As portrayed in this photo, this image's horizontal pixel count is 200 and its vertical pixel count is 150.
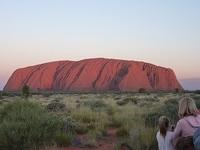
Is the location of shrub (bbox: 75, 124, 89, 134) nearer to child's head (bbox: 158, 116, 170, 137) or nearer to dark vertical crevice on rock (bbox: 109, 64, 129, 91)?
child's head (bbox: 158, 116, 170, 137)

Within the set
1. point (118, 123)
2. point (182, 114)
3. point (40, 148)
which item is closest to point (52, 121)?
point (40, 148)

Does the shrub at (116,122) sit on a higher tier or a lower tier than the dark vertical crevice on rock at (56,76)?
higher

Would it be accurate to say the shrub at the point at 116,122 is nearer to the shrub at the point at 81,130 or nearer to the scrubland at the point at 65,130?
the scrubland at the point at 65,130

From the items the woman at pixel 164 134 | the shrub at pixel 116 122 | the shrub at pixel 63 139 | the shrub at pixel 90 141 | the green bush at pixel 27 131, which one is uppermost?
the woman at pixel 164 134

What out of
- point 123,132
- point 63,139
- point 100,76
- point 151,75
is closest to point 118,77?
point 100,76

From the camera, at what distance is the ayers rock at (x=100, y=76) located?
12175 centimetres

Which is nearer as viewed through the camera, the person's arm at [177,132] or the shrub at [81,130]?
the person's arm at [177,132]

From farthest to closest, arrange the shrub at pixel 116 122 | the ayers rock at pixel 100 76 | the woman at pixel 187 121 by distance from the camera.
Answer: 1. the ayers rock at pixel 100 76
2. the shrub at pixel 116 122
3. the woman at pixel 187 121

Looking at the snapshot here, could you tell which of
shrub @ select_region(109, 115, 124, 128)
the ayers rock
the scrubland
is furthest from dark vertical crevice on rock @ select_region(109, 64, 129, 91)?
the scrubland

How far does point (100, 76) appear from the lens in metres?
126

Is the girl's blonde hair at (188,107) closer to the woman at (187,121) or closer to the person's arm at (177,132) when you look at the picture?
the woman at (187,121)

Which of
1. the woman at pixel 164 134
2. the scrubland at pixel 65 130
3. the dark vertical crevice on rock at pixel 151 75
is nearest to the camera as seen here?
the woman at pixel 164 134

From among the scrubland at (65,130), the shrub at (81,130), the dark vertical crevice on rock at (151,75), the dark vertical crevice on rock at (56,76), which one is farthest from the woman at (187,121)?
the dark vertical crevice on rock at (56,76)

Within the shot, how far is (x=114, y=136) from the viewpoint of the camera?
44.6 ft
